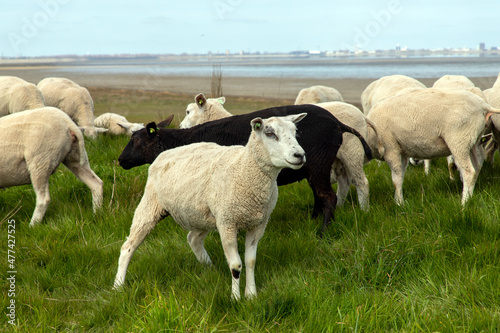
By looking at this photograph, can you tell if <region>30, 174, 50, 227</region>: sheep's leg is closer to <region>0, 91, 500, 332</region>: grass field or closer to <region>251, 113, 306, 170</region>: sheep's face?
<region>0, 91, 500, 332</region>: grass field

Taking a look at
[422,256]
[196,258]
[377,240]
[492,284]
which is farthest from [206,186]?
[492,284]

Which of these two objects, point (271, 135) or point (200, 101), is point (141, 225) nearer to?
point (271, 135)

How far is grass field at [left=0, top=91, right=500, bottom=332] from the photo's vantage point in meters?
3.05

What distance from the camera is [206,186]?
11.8ft

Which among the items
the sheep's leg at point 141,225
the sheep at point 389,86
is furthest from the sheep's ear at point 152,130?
the sheep at point 389,86

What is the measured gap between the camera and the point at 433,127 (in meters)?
5.11

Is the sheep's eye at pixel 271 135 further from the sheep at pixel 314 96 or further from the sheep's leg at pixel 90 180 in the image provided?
the sheep at pixel 314 96

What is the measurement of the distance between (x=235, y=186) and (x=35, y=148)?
2.89m

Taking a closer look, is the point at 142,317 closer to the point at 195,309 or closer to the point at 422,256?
the point at 195,309

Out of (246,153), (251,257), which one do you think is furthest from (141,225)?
(246,153)

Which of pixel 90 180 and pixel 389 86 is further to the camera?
pixel 389 86

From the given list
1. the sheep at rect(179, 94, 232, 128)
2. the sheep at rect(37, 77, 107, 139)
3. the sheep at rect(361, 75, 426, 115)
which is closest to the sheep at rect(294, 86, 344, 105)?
the sheep at rect(361, 75, 426, 115)

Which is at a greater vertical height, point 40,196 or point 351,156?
point 351,156

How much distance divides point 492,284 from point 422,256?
22.7 inches
